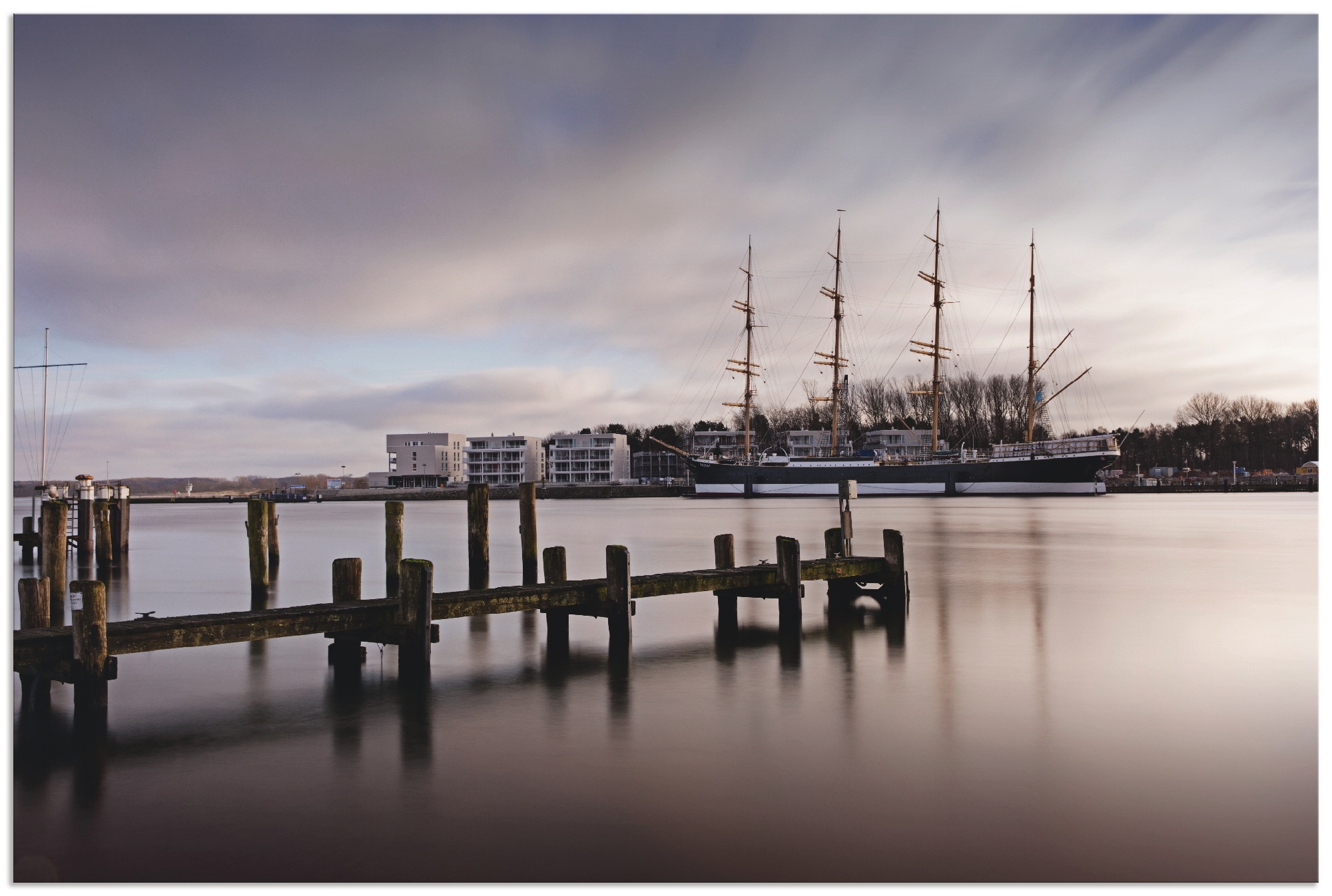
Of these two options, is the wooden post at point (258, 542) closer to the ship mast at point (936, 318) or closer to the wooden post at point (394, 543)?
the wooden post at point (394, 543)

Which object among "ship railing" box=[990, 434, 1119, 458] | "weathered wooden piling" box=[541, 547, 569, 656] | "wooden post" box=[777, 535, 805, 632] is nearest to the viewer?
"weathered wooden piling" box=[541, 547, 569, 656]

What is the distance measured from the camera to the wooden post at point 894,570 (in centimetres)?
1800

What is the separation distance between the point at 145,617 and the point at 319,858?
675 centimetres

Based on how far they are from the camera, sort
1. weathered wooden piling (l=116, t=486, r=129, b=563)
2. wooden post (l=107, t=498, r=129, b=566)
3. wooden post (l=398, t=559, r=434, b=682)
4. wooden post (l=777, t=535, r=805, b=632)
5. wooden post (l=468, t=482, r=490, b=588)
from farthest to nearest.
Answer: weathered wooden piling (l=116, t=486, r=129, b=563)
wooden post (l=107, t=498, r=129, b=566)
wooden post (l=468, t=482, r=490, b=588)
wooden post (l=777, t=535, r=805, b=632)
wooden post (l=398, t=559, r=434, b=682)

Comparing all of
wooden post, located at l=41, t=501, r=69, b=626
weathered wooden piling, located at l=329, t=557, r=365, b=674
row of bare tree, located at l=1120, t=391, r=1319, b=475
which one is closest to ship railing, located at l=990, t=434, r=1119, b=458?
row of bare tree, located at l=1120, t=391, r=1319, b=475

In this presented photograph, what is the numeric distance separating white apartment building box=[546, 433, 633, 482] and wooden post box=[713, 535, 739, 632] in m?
142

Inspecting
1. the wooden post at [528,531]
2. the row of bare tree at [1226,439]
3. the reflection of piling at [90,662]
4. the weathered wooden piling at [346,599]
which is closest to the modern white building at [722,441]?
the row of bare tree at [1226,439]

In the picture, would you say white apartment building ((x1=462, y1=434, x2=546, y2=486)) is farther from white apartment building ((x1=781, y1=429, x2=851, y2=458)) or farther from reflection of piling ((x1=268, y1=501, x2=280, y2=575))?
reflection of piling ((x1=268, y1=501, x2=280, y2=575))

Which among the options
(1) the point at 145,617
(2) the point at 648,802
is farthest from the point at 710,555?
(2) the point at 648,802

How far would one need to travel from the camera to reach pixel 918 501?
9438cm

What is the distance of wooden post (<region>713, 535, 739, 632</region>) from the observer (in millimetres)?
16375

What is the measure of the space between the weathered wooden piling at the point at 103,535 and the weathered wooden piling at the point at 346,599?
1845 centimetres

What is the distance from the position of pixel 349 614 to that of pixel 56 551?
10.7 m

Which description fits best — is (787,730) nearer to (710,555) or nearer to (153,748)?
(153,748)
